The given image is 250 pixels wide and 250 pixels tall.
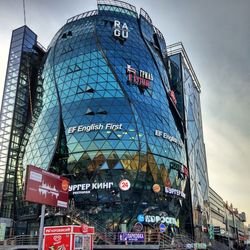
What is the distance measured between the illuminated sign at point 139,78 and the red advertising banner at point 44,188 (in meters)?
27.8

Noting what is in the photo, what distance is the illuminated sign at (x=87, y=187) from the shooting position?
47.0 metres

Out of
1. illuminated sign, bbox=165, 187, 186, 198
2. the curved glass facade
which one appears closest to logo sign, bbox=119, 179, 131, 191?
the curved glass facade

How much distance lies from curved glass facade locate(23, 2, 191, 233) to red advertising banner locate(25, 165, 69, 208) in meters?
17.7

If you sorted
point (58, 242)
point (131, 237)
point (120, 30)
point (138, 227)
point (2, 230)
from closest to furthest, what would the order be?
point (58, 242)
point (131, 237)
point (138, 227)
point (2, 230)
point (120, 30)

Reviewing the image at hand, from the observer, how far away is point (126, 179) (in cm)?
4731

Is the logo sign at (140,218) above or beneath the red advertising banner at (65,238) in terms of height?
above

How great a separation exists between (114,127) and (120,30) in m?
20.1

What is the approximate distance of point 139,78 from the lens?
55125mm

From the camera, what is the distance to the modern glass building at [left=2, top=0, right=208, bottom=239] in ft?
155

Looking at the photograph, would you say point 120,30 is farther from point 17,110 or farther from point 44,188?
point 44,188

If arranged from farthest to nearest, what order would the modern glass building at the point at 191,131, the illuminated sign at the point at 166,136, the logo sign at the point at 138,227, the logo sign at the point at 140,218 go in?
the modern glass building at the point at 191,131, the illuminated sign at the point at 166,136, the logo sign at the point at 140,218, the logo sign at the point at 138,227

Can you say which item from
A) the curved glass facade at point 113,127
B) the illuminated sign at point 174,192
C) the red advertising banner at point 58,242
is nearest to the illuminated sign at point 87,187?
the curved glass facade at point 113,127

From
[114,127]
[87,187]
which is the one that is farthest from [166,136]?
[87,187]

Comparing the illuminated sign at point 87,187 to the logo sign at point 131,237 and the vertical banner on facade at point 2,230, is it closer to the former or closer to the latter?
the logo sign at point 131,237
